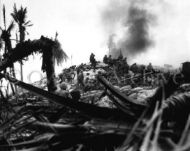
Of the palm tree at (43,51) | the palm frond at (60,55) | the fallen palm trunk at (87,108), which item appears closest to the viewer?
the fallen palm trunk at (87,108)

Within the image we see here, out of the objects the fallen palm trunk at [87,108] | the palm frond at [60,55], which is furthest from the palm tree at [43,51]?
the fallen palm trunk at [87,108]

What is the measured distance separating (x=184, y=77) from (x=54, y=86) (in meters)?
5.50

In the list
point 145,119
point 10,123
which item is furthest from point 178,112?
point 10,123

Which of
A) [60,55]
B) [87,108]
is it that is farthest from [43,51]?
[87,108]

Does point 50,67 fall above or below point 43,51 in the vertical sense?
below

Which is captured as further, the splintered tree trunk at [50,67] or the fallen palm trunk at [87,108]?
the splintered tree trunk at [50,67]

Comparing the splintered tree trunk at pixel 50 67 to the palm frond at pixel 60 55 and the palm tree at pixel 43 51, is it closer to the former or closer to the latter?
the palm tree at pixel 43 51

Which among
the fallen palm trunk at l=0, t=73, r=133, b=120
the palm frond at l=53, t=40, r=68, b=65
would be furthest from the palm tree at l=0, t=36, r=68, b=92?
the fallen palm trunk at l=0, t=73, r=133, b=120

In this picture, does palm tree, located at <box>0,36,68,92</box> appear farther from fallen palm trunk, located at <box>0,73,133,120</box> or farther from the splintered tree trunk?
fallen palm trunk, located at <box>0,73,133,120</box>

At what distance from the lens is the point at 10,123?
6.02 ft

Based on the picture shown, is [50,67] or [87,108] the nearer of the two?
[87,108]

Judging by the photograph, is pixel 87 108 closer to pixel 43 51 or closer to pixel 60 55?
pixel 43 51

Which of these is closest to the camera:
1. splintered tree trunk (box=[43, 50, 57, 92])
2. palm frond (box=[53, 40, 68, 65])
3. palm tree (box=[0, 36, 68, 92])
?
palm tree (box=[0, 36, 68, 92])

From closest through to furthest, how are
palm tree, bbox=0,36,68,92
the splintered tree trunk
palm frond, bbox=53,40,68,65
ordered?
palm tree, bbox=0,36,68,92 → the splintered tree trunk → palm frond, bbox=53,40,68,65
